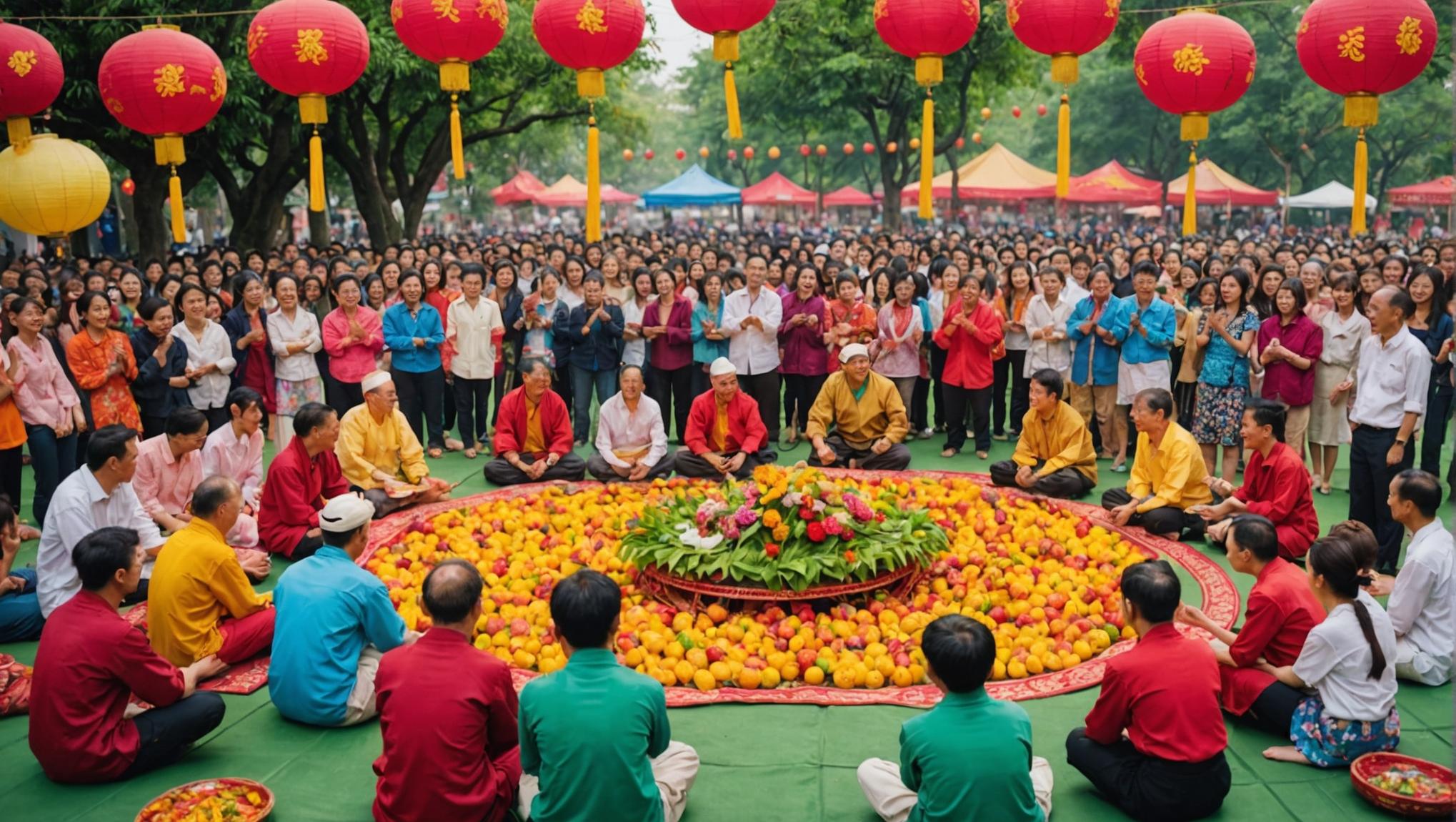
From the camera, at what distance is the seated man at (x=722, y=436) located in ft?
29.9

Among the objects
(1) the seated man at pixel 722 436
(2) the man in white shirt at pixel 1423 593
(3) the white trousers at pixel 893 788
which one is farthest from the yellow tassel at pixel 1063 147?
(3) the white trousers at pixel 893 788

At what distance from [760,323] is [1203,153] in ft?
120

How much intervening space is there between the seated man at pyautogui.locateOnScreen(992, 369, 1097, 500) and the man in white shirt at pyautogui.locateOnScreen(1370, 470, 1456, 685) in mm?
3223

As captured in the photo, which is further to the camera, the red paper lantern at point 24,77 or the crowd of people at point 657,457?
the red paper lantern at point 24,77

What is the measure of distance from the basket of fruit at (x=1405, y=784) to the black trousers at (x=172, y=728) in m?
4.66

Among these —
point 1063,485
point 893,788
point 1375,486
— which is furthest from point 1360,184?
point 893,788

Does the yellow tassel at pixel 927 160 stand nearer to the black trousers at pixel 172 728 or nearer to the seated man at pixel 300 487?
the seated man at pixel 300 487

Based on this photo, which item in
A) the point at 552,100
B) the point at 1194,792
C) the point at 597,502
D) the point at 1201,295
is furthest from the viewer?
the point at 552,100

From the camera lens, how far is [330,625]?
5141mm

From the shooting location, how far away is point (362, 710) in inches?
207

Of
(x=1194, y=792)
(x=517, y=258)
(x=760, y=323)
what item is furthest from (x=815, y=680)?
(x=517, y=258)

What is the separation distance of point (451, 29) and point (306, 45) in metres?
1.01

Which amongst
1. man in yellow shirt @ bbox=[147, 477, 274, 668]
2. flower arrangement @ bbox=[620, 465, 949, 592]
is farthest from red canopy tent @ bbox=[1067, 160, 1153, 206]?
man in yellow shirt @ bbox=[147, 477, 274, 668]

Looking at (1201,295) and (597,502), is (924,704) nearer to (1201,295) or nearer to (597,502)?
(597,502)
